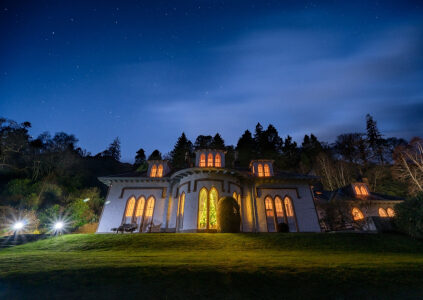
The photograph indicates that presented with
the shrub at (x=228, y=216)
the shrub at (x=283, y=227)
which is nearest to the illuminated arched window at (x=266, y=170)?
the shrub at (x=283, y=227)

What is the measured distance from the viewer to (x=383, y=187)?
37062mm

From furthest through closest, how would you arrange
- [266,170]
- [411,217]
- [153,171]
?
[266,170]
[153,171]
[411,217]

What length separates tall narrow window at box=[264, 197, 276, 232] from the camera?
20322 mm

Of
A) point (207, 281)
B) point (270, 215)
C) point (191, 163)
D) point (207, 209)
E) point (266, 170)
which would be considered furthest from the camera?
point (191, 163)

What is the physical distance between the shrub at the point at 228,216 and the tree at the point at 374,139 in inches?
1874

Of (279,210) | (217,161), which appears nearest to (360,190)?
(279,210)

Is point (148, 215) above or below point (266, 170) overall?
below

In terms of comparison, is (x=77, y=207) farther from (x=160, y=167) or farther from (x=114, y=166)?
(x=114, y=166)

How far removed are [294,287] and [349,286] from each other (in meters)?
1.42

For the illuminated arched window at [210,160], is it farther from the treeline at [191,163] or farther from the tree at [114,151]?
the tree at [114,151]

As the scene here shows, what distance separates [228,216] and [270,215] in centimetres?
743

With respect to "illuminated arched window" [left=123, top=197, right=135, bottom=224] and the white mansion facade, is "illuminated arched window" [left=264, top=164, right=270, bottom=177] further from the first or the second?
"illuminated arched window" [left=123, top=197, right=135, bottom=224]

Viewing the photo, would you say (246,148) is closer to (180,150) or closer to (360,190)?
(180,150)

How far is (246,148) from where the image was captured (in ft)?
170
